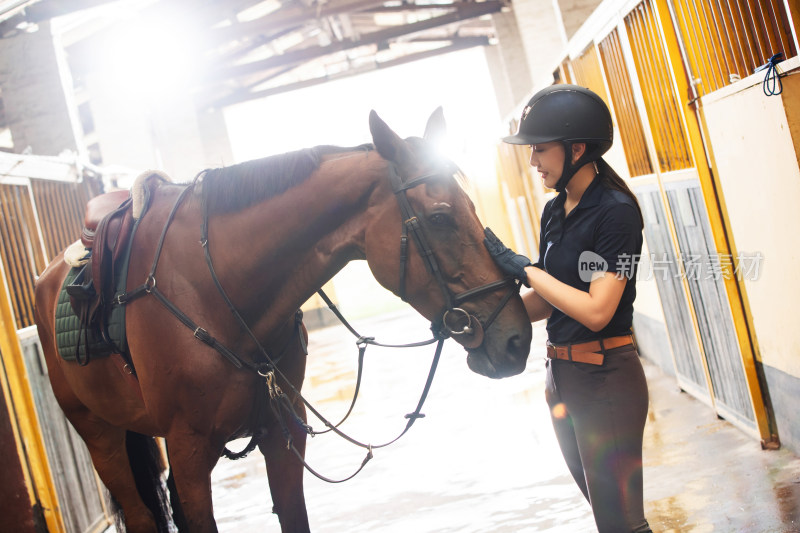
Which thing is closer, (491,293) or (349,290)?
(491,293)

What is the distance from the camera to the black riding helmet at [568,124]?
1927 millimetres

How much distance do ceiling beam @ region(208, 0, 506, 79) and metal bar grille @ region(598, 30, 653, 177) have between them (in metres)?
10.3

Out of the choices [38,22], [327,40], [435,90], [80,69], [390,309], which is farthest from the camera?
[435,90]

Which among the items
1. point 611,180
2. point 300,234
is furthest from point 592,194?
point 300,234

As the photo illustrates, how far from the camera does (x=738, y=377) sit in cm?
362

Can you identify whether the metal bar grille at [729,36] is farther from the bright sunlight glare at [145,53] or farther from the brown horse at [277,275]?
the bright sunlight glare at [145,53]

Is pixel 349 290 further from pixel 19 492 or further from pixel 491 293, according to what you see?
pixel 491 293

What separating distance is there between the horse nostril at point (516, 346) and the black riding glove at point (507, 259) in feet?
0.50

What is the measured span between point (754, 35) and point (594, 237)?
1607 mm

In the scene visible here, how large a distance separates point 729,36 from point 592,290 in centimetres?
177

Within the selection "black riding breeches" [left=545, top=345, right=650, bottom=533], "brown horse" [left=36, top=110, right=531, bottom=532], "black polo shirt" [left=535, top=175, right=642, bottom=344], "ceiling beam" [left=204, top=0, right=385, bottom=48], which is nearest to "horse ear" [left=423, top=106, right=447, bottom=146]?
"brown horse" [left=36, top=110, right=531, bottom=532]

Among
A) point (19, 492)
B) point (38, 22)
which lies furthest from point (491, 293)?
point (38, 22)

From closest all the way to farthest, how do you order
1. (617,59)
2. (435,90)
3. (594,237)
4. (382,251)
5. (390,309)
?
(594,237), (382,251), (617,59), (390,309), (435,90)

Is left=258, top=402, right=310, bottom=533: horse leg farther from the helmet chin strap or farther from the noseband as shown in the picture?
the helmet chin strap
